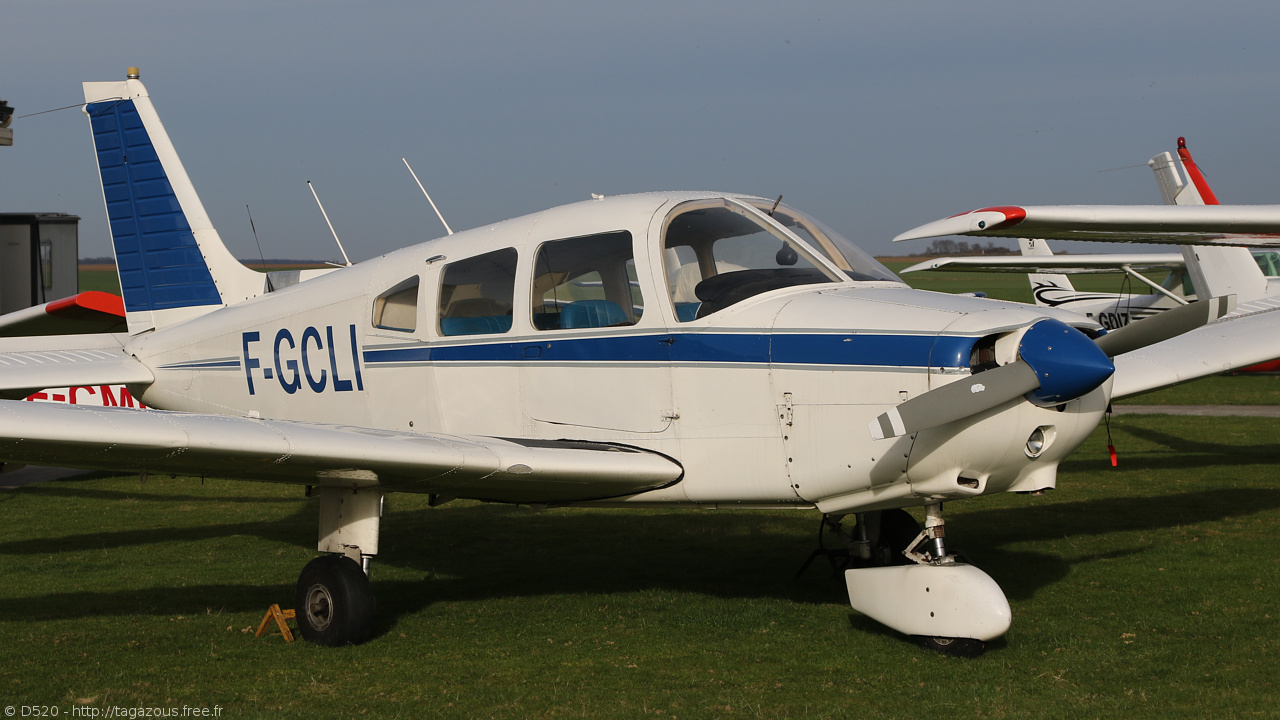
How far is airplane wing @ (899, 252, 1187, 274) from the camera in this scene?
22531 mm

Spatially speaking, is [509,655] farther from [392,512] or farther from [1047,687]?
[392,512]

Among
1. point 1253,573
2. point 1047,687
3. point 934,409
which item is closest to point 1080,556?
point 1253,573

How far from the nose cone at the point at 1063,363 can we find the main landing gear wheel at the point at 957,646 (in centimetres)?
130

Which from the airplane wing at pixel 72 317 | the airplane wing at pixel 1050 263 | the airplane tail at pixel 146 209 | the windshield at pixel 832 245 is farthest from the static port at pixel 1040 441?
the airplane wing at pixel 1050 263

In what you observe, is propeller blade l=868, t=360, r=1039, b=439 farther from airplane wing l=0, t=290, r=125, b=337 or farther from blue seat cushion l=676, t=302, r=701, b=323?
airplane wing l=0, t=290, r=125, b=337

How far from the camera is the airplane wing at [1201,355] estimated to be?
7.26 m

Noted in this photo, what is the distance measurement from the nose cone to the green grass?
1.32 metres

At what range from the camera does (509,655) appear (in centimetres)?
545

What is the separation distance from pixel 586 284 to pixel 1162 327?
2960mm

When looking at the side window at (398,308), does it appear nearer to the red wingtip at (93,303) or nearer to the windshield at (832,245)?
the windshield at (832,245)

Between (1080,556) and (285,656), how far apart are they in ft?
18.3

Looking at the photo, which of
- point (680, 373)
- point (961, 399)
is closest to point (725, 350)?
point (680, 373)

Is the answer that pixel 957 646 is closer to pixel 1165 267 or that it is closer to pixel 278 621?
pixel 278 621

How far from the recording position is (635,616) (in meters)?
6.28
